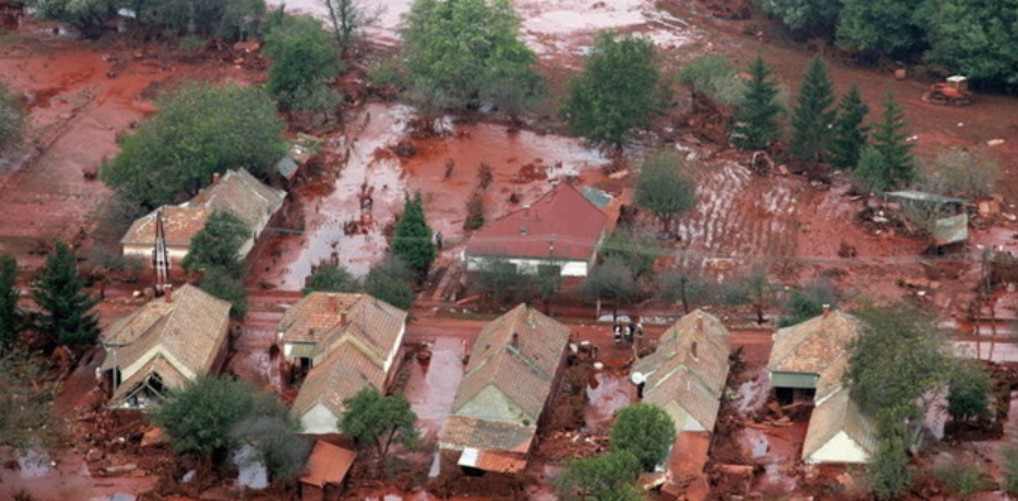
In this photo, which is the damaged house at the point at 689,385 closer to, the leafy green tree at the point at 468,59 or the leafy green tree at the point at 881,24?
the leafy green tree at the point at 468,59

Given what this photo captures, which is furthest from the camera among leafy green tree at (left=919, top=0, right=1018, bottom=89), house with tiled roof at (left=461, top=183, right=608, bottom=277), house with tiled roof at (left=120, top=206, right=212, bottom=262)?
leafy green tree at (left=919, top=0, right=1018, bottom=89)

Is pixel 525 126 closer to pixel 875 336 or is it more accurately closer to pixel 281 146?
pixel 281 146

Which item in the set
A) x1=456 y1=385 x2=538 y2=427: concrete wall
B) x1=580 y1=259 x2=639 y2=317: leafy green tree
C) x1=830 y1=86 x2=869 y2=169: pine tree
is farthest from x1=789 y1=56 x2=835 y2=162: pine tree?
x1=456 y1=385 x2=538 y2=427: concrete wall

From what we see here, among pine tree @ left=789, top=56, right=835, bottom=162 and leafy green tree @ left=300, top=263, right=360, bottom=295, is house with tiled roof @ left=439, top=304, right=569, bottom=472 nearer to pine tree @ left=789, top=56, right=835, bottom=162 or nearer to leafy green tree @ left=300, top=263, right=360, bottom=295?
leafy green tree @ left=300, top=263, right=360, bottom=295

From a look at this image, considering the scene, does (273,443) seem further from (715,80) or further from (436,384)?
(715,80)

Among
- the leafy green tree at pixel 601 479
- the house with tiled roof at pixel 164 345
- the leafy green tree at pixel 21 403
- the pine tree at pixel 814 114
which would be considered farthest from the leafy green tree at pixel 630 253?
the leafy green tree at pixel 21 403

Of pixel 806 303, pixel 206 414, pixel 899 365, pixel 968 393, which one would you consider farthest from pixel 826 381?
pixel 206 414
